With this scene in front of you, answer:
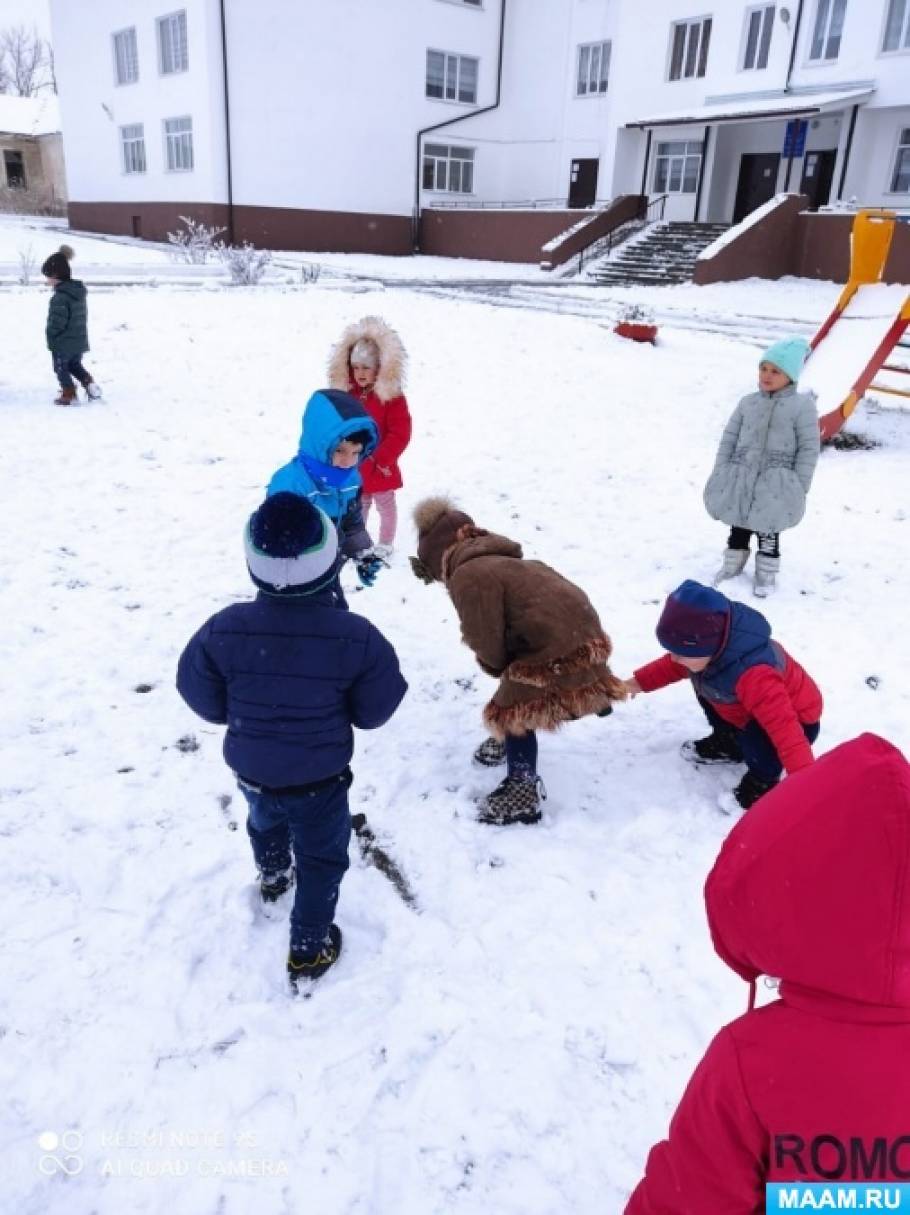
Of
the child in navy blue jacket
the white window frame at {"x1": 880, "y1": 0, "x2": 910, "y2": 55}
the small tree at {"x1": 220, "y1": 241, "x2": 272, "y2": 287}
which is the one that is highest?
the white window frame at {"x1": 880, "y1": 0, "x2": 910, "y2": 55}

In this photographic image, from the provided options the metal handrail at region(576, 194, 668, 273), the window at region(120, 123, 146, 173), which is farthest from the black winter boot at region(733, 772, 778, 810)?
the window at region(120, 123, 146, 173)

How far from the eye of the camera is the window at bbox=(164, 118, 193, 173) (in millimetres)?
26625

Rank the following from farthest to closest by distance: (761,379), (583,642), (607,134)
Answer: (607,134) < (761,379) < (583,642)

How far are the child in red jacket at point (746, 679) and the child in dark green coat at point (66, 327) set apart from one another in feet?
25.9

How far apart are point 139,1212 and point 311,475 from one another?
3.22 metres

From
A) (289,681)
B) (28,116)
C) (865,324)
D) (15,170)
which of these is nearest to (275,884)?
(289,681)

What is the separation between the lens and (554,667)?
3.32m

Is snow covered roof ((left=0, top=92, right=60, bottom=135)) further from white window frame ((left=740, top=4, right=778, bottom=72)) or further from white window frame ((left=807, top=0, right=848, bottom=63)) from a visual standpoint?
white window frame ((left=807, top=0, right=848, bottom=63))

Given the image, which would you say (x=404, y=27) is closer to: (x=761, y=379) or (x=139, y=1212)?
(x=761, y=379)

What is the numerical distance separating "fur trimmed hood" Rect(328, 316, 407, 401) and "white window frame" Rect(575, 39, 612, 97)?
27.8 m

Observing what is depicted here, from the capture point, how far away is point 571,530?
6734mm

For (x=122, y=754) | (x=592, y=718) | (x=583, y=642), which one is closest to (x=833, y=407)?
(x=592, y=718)

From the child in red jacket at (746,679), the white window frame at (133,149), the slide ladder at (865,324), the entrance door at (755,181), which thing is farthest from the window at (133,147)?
the child in red jacket at (746,679)

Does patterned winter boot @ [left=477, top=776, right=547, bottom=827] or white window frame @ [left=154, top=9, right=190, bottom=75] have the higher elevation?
white window frame @ [left=154, top=9, right=190, bottom=75]
